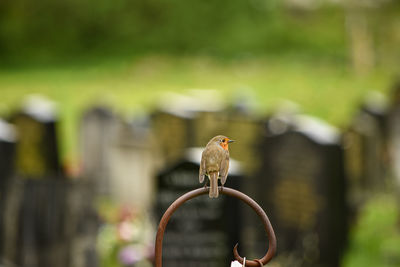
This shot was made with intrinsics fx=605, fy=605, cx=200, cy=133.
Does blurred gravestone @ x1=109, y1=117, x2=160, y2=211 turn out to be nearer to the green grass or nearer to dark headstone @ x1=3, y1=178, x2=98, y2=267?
dark headstone @ x1=3, y1=178, x2=98, y2=267

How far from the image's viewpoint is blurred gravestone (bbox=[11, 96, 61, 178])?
26.4 ft

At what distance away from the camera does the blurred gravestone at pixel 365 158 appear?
8.36 meters

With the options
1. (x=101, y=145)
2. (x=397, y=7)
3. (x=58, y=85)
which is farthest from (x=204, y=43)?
(x=101, y=145)

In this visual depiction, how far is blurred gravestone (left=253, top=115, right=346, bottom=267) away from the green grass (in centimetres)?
653

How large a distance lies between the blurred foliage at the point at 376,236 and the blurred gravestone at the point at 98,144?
3931mm

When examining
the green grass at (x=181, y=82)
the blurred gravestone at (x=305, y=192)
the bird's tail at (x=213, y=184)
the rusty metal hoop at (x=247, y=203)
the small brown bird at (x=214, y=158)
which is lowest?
the rusty metal hoop at (x=247, y=203)

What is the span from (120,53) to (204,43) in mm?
3668

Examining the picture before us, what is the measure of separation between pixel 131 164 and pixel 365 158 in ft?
11.5

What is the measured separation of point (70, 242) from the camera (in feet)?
20.2

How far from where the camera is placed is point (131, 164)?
9.41 m

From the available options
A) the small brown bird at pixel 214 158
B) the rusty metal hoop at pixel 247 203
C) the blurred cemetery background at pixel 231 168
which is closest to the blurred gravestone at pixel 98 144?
the blurred cemetery background at pixel 231 168

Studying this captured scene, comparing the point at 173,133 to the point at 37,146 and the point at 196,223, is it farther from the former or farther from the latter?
the point at 196,223

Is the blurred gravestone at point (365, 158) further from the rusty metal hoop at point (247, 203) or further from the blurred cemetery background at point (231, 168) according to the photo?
the rusty metal hoop at point (247, 203)

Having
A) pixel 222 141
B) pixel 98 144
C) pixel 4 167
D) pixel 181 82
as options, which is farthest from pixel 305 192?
pixel 181 82
